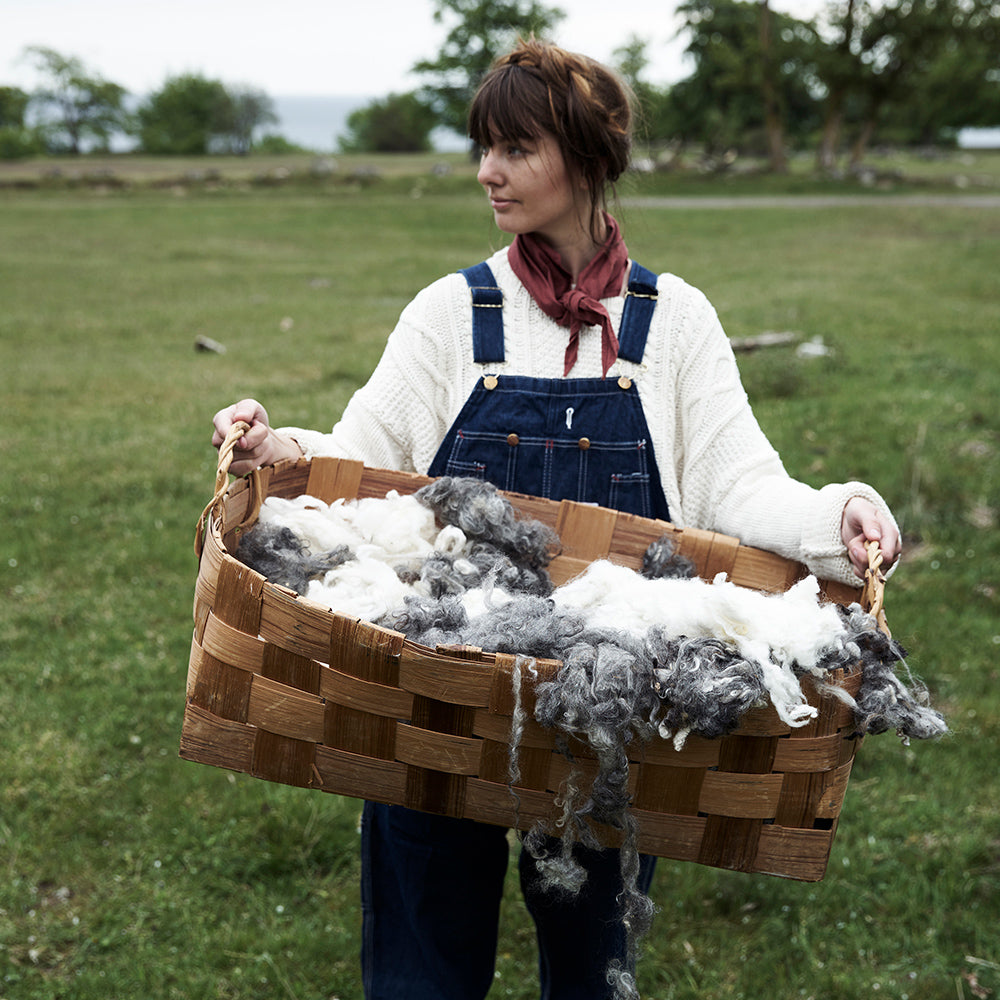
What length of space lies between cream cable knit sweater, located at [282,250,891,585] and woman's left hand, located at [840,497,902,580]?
0.82ft

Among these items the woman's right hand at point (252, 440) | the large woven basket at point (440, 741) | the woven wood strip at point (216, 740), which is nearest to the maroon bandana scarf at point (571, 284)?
the woman's right hand at point (252, 440)

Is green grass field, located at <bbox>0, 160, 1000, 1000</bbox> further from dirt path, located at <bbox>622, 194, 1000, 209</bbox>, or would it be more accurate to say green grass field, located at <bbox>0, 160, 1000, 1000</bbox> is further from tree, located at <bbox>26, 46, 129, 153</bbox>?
tree, located at <bbox>26, 46, 129, 153</bbox>

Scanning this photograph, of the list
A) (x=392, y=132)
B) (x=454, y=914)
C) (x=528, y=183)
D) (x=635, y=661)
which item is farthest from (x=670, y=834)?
(x=392, y=132)

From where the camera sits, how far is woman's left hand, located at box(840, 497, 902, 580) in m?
1.64

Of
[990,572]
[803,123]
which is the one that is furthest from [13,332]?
[803,123]

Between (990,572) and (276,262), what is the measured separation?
1296cm

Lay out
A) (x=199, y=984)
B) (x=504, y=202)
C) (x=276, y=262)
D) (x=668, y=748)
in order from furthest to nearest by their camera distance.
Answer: (x=276, y=262), (x=199, y=984), (x=504, y=202), (x=668, y=748)

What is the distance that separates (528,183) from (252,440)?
2.47 ft

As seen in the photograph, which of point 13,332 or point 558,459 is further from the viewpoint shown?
point 13,332

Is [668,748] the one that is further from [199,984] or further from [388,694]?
[199,984]

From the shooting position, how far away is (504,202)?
1998 mm

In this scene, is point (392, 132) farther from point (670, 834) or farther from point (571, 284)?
point (670, 834)

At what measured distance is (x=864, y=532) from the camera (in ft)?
5.49

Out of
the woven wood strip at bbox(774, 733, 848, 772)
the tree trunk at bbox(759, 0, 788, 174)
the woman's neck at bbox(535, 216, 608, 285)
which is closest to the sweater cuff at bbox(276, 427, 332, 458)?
the woman's neck at bbox(535, 216, 608, 285)
